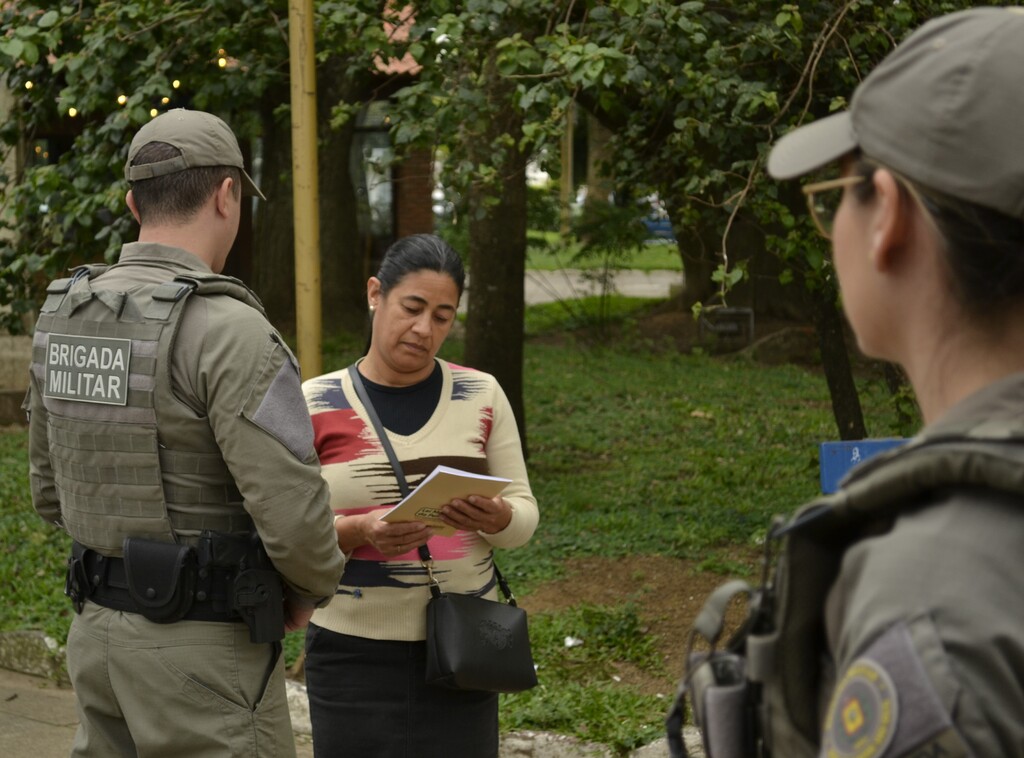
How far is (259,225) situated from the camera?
15055 millimetres

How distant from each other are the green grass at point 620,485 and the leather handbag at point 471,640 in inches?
65.3

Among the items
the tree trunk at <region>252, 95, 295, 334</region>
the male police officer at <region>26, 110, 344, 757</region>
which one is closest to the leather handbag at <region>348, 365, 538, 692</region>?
the male police officer at <region>26, 110, 344, 757</region>

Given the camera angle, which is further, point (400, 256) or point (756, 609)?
point (400, 256)

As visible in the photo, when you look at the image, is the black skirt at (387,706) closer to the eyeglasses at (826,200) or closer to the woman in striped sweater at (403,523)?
the woman in striped sweater at (403,523)

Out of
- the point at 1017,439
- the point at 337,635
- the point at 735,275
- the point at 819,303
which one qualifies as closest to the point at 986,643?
the point at 1017,439

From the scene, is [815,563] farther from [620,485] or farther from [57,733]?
[620,485]

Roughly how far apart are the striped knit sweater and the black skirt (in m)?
0.06

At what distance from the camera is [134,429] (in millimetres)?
2883

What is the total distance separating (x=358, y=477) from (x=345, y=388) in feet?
0.83

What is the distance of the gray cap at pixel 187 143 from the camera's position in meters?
3.03

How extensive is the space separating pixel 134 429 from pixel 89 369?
185 millimetres

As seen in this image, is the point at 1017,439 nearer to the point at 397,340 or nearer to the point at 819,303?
the point at 397,340

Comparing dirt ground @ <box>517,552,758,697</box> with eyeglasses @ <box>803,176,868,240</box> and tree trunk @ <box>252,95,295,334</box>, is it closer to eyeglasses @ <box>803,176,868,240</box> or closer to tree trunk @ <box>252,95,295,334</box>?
eyeglasses @ <box>803,176,868,240</box>

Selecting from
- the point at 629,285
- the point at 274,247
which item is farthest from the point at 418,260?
the point at 629,285
